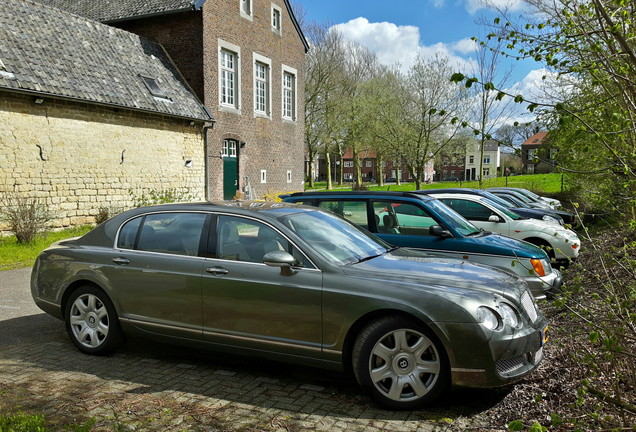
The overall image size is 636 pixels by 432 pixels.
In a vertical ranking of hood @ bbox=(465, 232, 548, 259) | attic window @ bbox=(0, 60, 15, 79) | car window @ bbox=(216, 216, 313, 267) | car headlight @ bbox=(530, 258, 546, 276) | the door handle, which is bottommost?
car headlight @ bbox=(530, 258, 546, 276)

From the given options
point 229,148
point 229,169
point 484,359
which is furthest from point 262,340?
point 229,148

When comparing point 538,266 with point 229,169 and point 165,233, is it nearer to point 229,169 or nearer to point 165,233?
point 165,233

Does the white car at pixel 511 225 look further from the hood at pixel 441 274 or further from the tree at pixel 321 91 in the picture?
the tree at pixel 321 91

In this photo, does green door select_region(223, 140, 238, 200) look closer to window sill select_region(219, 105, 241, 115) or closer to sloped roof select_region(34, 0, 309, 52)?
window sill select_region(219, 105, 241, 115)

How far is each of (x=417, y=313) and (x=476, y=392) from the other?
1004mm

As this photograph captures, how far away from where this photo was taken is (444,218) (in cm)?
751

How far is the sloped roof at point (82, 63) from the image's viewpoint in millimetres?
14734

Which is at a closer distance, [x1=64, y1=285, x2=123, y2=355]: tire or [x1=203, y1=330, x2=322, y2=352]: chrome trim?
[x1=203, y1=330, x2=322, y2=352]: chrome trim

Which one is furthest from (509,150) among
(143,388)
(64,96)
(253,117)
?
(253,117)

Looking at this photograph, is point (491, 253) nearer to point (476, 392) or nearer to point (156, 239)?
point (476, 392)

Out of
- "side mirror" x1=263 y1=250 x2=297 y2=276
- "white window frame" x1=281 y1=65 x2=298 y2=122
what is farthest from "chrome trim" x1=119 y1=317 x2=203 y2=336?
"white window frame" x1=281 y1=65 x2=298 y2=122

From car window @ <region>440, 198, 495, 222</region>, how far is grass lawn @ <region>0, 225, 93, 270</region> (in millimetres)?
9027

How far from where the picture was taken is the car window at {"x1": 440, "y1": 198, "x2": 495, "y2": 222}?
433 inches

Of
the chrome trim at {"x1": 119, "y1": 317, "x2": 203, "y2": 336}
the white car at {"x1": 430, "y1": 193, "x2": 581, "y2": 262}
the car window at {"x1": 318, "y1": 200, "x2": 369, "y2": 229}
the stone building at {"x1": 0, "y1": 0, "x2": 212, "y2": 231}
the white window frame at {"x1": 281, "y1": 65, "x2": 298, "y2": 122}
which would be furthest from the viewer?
the white window frame at {"x1": 281, "y1": 65, "x2": 298, "y2": 122}
